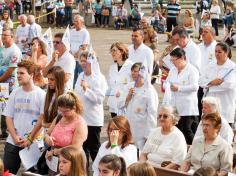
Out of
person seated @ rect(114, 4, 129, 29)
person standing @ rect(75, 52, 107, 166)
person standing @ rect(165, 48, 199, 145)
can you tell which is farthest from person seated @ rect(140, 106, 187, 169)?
person seated @ rect(114, 4, 129, 29)

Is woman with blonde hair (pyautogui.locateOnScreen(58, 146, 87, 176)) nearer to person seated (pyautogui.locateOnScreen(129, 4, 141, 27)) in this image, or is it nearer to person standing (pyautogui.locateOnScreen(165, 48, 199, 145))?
person standing (pyautogui.locateOnScreen(165, 48, 199, 145))

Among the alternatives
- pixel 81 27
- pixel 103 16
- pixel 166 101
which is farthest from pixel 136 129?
pixel 103 16

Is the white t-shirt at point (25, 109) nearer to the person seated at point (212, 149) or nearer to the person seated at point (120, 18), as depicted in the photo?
the person seated at point (212, 149)

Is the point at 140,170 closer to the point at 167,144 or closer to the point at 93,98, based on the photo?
the point at 167,144

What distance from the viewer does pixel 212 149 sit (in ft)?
25.9

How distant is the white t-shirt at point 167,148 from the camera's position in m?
8.34

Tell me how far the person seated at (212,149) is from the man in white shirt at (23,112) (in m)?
1.92

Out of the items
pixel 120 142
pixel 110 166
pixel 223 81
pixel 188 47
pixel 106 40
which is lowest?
pixel 106 40

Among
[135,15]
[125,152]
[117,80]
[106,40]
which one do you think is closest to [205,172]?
[125,152]

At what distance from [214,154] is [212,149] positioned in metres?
0.06

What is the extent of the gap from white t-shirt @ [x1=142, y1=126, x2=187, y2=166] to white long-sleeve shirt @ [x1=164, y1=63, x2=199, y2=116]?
6.14 feet

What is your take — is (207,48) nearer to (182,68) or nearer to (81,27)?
(182,68)

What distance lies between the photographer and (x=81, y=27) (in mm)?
15062

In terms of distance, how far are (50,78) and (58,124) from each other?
695 mm
